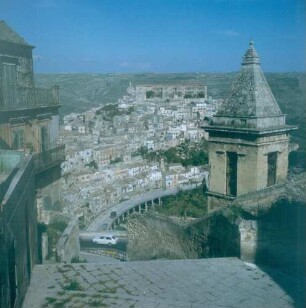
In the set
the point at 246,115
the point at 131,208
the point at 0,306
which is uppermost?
the point at 246,115

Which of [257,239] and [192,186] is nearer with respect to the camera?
[257,239]

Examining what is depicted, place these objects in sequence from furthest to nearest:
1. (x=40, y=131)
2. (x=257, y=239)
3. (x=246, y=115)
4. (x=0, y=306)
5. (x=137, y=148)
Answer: (x=137, y=148) → (x=40, y=131) → (x=246, y=115) → (x=257, y=239) → (x=0, y=306)

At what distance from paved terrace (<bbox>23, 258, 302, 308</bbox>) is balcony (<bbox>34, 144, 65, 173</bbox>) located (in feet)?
24.5

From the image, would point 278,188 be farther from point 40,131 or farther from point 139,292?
point 40,131

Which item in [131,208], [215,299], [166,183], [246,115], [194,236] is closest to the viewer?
[215,299]

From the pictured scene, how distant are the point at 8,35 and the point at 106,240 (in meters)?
26.1

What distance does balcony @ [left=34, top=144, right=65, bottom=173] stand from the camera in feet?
51.5

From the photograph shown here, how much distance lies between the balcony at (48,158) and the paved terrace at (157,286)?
746 cm

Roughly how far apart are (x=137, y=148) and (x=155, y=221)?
8048cm

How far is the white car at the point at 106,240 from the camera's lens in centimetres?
3800

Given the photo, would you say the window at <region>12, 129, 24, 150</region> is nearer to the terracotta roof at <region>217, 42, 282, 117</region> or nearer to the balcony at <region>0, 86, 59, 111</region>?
the balcony at <region>0, 86, 59, 111</region>

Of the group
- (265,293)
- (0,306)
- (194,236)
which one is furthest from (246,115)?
(0,306)

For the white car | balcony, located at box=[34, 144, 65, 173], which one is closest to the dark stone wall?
balcony, located at box=[34, 144, 65, 173]

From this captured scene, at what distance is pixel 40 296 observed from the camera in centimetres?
712
